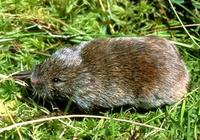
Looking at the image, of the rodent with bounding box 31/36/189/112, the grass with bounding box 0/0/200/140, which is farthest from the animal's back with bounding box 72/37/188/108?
the grass with bounding box 0/0/200/140

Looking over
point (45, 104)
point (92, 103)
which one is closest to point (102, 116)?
point (92, 103)

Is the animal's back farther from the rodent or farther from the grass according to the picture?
the grass

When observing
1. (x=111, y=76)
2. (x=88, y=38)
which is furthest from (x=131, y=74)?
(x=88, y=38)

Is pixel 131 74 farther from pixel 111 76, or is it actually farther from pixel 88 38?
pixel 88 38

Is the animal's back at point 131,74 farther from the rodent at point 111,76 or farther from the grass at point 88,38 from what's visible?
the grass at point 88,38

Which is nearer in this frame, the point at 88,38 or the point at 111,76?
the point at 111,76
